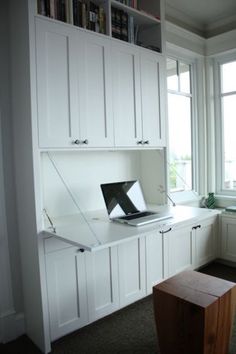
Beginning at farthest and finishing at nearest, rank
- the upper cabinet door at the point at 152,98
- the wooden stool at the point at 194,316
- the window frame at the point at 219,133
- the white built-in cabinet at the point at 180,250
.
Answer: the window frame at the point at 219,133
the white built-in cabinet at the point at 180,250
the upper cabinet door at the point at 152,98
the wooden stool at the point at 194,316

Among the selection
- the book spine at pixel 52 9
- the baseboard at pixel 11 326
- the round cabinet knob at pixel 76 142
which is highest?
the book spine at pixel 52 9

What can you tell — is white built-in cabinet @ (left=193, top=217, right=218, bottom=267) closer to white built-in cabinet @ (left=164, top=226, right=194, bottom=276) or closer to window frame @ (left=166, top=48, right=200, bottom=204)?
white built-in cabinet @ (left=164, top=226, right=194, bottom=276)

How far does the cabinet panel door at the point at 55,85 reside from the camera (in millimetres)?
1945

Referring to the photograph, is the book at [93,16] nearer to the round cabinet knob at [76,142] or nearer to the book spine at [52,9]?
the book spine at [52,9]

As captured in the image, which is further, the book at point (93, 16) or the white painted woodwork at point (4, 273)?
the book at point (93, 16)

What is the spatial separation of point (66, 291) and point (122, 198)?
2.75ft

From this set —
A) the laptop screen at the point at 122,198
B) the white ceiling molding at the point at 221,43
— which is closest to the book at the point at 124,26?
the laptop screen at the point at 122,198

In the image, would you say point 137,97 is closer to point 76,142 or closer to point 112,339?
point 76,142

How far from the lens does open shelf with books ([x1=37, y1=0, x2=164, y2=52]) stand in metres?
2.10

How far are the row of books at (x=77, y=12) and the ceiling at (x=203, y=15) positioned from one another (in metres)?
1.26

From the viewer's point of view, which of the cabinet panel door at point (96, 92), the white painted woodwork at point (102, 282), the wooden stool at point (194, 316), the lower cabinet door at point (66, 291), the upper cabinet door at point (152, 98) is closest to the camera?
the wooden stool at point (194, 316)

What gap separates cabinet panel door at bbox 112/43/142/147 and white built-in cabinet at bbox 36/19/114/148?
8 centimetres

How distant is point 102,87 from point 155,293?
1525 millimetres

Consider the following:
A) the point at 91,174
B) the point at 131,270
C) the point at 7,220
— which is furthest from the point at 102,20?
the point at 131,270
